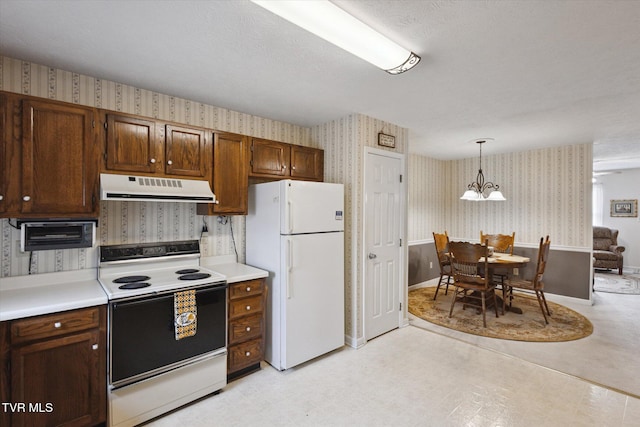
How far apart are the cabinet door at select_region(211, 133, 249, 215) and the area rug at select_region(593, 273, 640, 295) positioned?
6.52m

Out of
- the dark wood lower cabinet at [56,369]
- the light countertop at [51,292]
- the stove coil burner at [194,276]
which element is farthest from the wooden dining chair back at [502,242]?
the dark wood lower cabinet at [56,369]

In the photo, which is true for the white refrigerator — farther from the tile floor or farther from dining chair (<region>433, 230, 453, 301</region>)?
dining chair (<region>433, 230, 453, 301</region>)

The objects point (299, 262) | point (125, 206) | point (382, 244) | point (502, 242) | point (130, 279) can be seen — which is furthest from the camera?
point (502, 242)

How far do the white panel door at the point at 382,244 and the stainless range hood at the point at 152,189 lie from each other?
5.62 feet

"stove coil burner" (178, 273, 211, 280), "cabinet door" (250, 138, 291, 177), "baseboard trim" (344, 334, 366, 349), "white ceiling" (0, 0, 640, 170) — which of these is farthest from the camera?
"baseboard trim" (344, 334, 366, 349)

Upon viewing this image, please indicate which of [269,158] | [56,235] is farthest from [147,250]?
[269,158]

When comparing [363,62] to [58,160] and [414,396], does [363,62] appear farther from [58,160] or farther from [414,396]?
[414,396]

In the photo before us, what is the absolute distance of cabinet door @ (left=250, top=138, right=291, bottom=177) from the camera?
304 cm

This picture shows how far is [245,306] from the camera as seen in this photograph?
2656 millimetres

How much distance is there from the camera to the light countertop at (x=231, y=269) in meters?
2.62

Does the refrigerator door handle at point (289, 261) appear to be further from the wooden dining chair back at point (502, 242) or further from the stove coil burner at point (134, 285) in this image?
the wooden dining chair back at point (502, 242)

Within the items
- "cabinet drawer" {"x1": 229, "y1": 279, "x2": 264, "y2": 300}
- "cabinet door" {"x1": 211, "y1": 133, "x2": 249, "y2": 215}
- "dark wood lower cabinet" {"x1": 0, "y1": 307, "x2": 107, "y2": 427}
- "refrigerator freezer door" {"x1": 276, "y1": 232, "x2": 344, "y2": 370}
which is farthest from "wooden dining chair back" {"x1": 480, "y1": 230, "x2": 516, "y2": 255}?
"dark wood lower cabinet" {"x1": 0, "y1": 307, "x2": 107, "y2": 427}

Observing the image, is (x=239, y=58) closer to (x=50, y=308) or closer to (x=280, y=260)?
(x=280, y=260)

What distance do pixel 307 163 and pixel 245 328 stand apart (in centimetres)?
183
